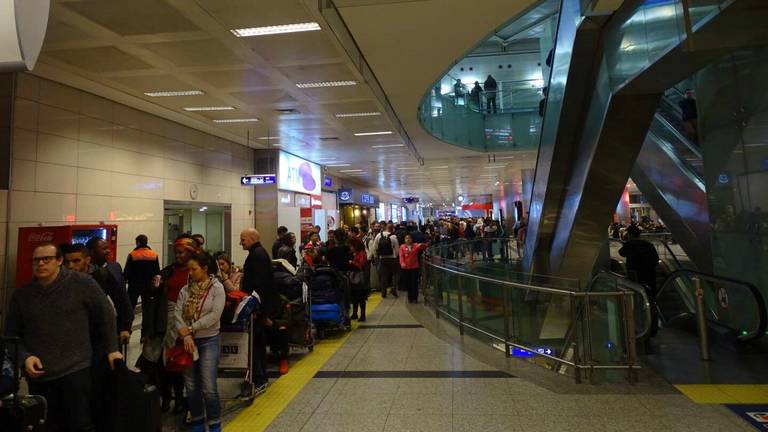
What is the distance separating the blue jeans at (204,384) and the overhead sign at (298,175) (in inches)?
398

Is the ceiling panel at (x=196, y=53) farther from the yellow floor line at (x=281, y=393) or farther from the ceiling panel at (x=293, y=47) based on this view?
the yellow floor line at (x=281, y=393)

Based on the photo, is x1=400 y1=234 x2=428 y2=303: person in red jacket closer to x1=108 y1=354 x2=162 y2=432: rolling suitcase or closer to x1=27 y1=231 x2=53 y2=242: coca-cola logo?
x1=27 y1=231 x2=53 y2=242: coca-cola logo

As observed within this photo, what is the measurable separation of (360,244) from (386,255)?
144 centimetres

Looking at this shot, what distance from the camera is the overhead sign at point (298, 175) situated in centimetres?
1336

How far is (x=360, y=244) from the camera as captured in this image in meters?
8.05

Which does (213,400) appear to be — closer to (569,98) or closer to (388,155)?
(569,98)

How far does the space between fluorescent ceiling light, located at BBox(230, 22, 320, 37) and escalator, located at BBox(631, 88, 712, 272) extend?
23.9ft

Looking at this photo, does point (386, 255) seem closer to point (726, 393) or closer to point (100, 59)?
point (100, 59)

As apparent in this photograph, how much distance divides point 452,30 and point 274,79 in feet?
10.1

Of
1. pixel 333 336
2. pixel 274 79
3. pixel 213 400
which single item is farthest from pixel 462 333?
pixel 274 79

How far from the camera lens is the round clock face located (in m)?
10.2

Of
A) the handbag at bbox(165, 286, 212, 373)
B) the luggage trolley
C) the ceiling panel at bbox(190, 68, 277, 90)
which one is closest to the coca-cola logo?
the ceiling panel at bbox(190, 68, 277, 90)

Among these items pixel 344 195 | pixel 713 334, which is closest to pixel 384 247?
pixel 713 334

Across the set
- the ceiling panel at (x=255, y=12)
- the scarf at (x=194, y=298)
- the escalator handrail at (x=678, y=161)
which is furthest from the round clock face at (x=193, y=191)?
the escalator handrail at (x=678, y=161)
